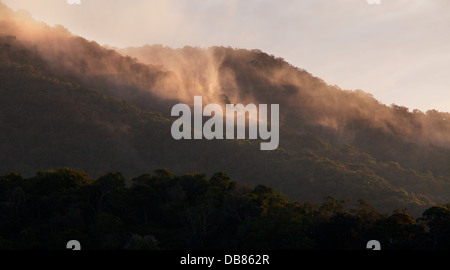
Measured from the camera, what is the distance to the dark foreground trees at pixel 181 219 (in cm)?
5009

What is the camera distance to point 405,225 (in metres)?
51.7

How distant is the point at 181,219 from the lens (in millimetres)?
57312

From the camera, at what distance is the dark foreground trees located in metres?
50.1

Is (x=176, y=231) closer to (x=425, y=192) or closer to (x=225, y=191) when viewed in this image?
(x=225, y=191)

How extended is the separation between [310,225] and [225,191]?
12.6 meters

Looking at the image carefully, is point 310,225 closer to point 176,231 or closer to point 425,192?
point 176,231

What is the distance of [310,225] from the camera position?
53531 millimetres
